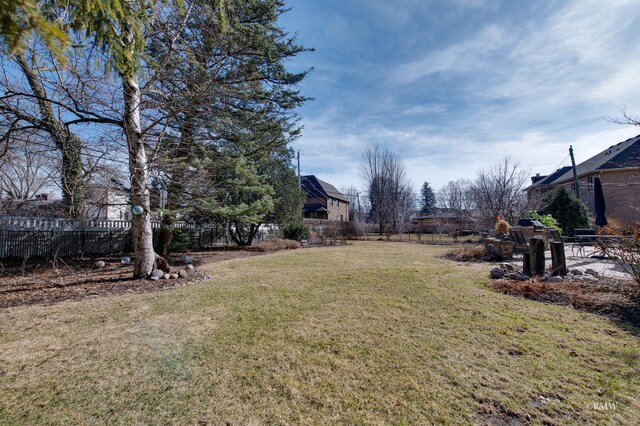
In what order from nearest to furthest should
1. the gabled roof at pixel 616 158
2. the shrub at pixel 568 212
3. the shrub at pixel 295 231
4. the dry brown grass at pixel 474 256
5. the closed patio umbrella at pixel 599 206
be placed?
the dry brown grass at pixel 474 256 < the closed patio umbrella at pixel 599 206 < the shrub at pixel 568 212 < the shrub at pixel 295 231 < the gabled roof at pixel 616 158

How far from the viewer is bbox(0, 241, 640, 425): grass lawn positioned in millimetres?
1982

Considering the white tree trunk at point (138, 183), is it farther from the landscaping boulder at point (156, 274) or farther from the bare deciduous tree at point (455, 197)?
the bare deciduous tree at point (455, 197)

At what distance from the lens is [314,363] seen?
2639 mm

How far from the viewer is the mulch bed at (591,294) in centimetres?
405

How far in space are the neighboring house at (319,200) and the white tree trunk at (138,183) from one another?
84.9ft

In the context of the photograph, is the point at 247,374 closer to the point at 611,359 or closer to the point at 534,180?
the point at 611,359

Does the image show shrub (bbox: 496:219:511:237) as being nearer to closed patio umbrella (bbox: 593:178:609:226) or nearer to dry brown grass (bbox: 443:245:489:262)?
dry brown grass (bbox: 443:245:489:262)

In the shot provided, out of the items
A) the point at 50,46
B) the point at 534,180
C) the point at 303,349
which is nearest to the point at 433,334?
the point at 303,349

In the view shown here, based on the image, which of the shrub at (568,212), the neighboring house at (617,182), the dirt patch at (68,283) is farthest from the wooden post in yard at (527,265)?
the neighboring house at (617,182)

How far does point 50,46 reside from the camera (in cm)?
180

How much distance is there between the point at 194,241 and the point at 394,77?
1212 centimetres

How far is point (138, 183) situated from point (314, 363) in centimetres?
576

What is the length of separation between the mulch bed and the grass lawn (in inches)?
17.8

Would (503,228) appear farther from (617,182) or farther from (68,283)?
(617,182)
